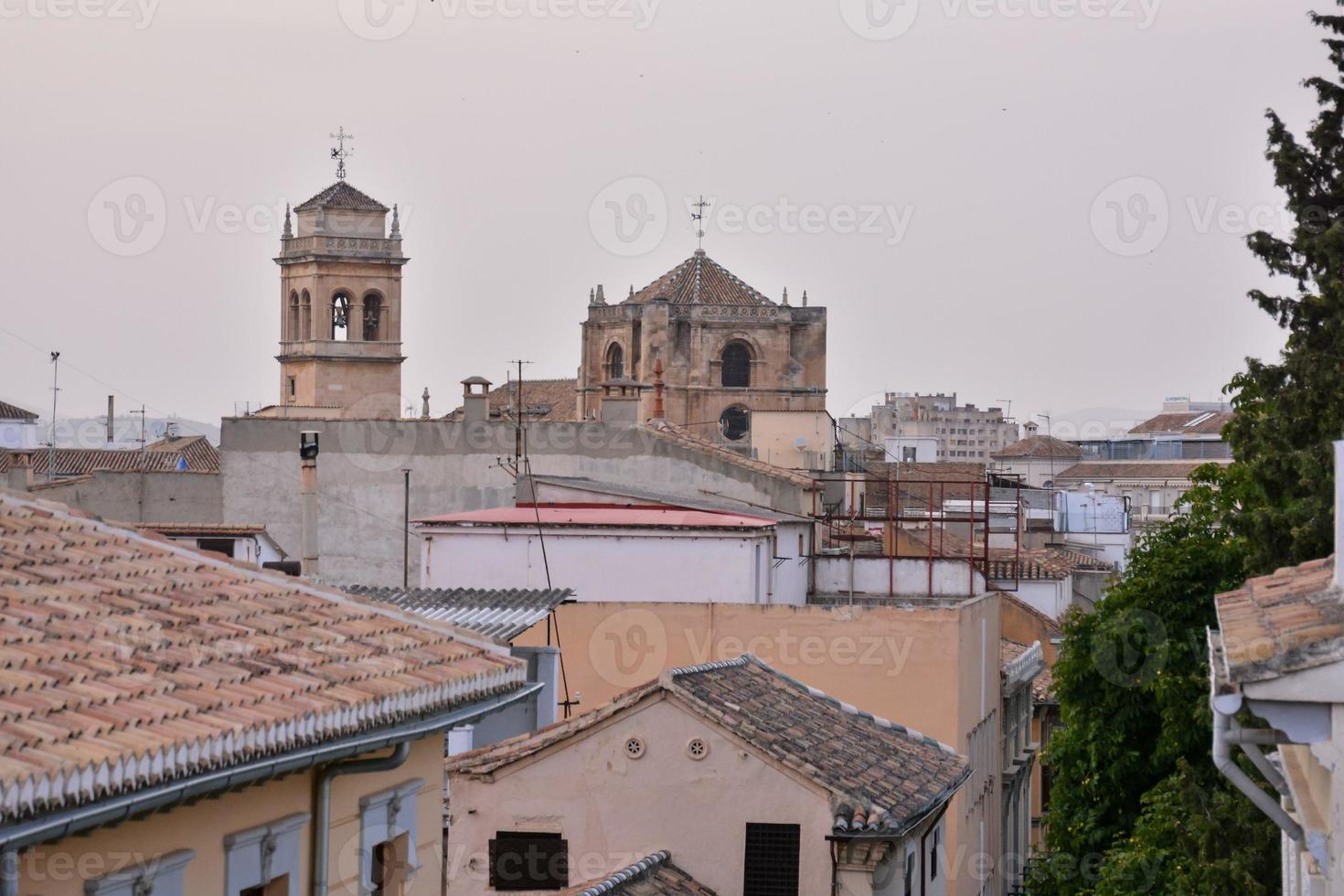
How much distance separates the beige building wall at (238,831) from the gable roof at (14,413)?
74702 millimetres

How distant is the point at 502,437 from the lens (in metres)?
37.2

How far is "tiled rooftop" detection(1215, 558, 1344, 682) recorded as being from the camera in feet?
22.9

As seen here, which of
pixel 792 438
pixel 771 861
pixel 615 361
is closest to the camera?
pixel 771 861

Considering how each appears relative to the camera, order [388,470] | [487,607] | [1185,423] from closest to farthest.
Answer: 1. [487,607]
2. [388,470]
3. [1185,423]

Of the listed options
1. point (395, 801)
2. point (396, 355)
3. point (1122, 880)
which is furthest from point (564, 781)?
point (396, 355)

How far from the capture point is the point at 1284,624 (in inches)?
307

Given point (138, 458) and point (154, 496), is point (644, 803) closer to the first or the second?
point (154, 496)

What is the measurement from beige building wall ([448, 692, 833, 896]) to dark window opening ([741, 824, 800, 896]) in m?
0.05

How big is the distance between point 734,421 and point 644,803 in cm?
7696

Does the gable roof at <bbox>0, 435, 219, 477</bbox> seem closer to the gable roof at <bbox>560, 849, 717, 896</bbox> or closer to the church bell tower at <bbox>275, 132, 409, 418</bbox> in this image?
the church bell tower at <bbox>275, 132, 409, 418</bbox>

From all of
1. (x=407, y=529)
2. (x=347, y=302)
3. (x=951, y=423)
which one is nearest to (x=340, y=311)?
(x=347, y=302)

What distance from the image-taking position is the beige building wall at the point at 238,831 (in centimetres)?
640

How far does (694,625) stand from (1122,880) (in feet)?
17.6

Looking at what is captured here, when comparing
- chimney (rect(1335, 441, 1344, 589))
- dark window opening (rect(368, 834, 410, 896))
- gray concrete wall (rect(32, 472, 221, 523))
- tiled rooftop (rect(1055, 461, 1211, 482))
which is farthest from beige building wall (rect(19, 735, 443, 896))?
tiled rooftop (rect(1055, 461, 1211, 482))
